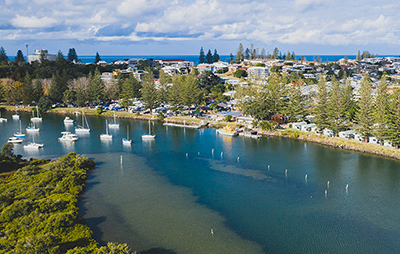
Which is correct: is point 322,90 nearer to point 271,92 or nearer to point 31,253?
point 271,92


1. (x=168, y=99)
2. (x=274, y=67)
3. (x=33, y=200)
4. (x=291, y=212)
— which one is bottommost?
(x=291, y=212)

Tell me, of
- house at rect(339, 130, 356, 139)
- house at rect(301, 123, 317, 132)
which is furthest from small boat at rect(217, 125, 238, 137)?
house at rect(339, 130, 356, 139)

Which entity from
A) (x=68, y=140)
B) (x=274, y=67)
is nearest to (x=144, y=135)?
(x=68, y=140)

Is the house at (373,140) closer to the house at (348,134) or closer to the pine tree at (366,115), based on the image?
the pine tree at (366,115)

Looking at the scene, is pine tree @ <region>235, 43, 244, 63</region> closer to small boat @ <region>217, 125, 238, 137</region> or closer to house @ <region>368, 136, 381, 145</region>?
small boat @ <region>217, 125, 238, 137</region>

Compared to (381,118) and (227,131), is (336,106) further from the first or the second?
(227,131)

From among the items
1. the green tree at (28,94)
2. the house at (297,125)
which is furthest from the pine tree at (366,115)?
the green tree at (28,94)

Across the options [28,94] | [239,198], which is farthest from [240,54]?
[239,198]
